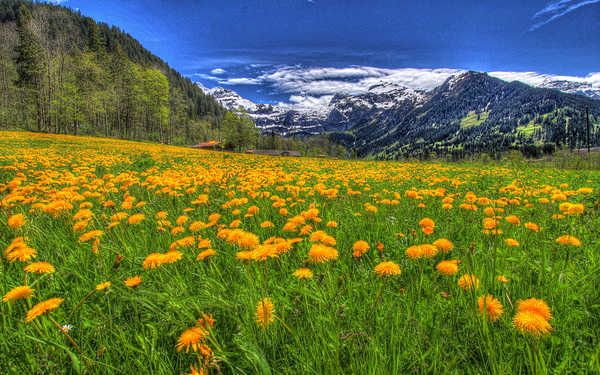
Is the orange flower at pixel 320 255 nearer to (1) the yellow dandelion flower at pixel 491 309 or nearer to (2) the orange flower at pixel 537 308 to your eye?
(1) the yellow dandelion flower at pixel 491 309

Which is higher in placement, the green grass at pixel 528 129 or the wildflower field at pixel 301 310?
the green grass at pixel 528 129

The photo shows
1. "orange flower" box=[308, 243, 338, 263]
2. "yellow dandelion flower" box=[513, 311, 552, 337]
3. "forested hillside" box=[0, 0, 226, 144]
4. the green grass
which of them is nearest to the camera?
"yellow dandelion flower" box=[513, 311, 552, 337]

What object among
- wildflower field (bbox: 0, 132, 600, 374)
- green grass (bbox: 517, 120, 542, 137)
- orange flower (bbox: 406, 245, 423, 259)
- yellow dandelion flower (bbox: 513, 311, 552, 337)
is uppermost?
green grass (bbox: 517, 120, 542, 137)

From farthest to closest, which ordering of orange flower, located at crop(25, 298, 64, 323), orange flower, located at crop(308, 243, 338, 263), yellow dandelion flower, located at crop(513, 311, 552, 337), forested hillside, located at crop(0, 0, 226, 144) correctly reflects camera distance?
forested hillside, located at crop(0, 0, 226, 144) < orange flower, located at crop(308, 243, 338, 263) < orange flower, located at crop(25, 298, 64, 323) < yellow dandelion flower, located at crop(513, 311, 552, 337)

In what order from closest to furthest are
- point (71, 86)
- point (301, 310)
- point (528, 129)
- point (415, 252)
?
1. point (301, 310)
2. point (415, 252)
3. point (71, 86)
4. point (528, 129)

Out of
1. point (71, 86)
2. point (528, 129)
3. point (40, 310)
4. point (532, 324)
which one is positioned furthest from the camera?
point (528, 129)

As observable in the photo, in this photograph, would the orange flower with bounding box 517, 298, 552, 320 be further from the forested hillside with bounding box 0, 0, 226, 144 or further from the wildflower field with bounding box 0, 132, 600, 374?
the forested hillside with bounding box 0, 0, 226, 144

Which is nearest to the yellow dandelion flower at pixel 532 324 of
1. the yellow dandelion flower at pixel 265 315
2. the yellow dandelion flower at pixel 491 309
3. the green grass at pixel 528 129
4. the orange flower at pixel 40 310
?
the yellow dandelion flower at pixel 491 309

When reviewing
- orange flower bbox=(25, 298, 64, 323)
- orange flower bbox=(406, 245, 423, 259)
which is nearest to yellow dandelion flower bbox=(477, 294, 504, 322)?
orange flower bbox=(406, 245, 423, 259)

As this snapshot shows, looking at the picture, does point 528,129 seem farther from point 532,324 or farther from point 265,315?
point 265,315

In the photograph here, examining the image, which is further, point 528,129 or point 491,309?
point 528,129

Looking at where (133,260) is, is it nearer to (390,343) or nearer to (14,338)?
(14,338)

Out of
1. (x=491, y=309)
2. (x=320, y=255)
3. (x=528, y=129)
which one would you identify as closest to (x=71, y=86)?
(x=320, y=255)

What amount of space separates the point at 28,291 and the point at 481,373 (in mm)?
1876
